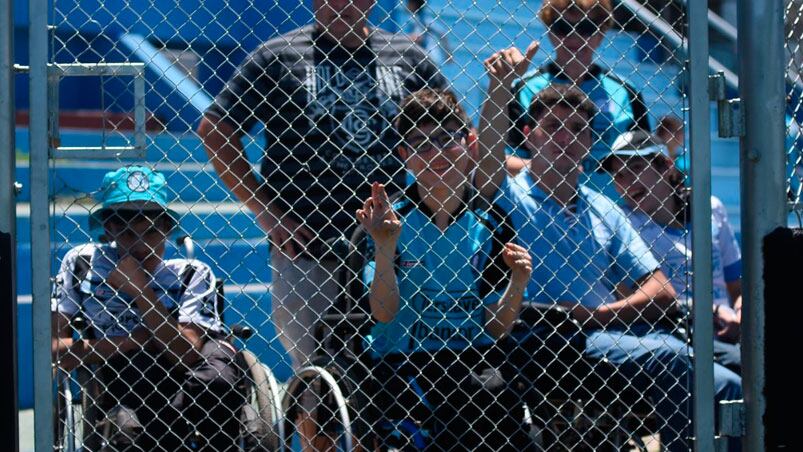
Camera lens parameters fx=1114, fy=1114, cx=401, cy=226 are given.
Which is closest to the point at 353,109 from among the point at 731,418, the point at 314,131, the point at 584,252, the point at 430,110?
the point at 314,131

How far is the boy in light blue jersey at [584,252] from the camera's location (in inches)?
156

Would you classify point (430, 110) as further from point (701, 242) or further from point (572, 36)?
point (701, 242)

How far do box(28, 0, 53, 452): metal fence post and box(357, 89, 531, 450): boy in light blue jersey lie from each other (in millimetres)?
1082

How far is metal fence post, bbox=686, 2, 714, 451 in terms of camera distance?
330cm

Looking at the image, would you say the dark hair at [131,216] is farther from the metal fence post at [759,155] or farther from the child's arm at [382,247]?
the metal fence post at [759,155]

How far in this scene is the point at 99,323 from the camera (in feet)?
12.9

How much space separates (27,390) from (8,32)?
11.0 ft

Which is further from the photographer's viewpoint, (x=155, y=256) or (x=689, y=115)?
(x=155, y=256)

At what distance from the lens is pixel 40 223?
2998 mm

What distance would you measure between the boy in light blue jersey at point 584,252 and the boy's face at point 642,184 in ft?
1.05

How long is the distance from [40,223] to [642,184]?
2.53 meters

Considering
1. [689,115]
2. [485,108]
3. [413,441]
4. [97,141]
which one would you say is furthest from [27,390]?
[689,115]

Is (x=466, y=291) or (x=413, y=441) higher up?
(x=466, y=291)

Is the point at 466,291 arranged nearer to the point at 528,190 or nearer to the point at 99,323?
the point at 528,190
